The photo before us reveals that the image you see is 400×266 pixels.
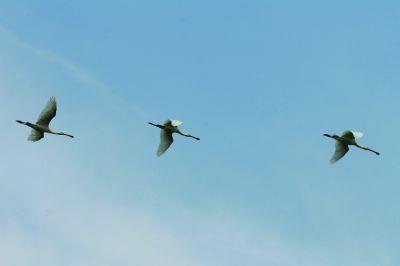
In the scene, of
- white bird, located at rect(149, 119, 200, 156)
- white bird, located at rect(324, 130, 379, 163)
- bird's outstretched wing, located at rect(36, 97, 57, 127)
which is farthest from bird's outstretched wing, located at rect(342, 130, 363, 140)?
bird's outstretched wing, located at rect(36, 97, 57, 127)

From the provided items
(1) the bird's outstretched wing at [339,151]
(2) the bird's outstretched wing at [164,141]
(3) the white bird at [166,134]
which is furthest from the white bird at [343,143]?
(2) the bird's outstretched wing at [164,141]

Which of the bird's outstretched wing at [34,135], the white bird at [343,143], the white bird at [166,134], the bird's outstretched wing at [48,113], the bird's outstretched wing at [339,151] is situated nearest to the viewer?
the bird's outstretched wing at [48,113]

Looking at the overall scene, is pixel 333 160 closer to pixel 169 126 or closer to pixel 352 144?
pixel 352 144

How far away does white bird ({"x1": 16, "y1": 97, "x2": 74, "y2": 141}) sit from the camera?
6752 inches

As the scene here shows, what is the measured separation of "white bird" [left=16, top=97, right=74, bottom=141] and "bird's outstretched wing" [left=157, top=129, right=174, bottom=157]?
1410cm

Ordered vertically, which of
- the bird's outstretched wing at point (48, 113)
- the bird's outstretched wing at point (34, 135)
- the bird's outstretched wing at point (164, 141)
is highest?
the bird's outstretched wing at point (164, 141)

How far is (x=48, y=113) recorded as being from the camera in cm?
17238

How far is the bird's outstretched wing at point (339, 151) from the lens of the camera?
17650 centimetres

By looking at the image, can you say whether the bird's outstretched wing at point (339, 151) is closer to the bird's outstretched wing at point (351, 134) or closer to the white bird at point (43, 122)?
the bird's outstretched wing at point (351, 134)

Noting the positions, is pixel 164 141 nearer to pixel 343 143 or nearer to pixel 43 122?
pixel 43 122

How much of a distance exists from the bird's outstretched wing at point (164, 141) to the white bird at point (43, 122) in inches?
555

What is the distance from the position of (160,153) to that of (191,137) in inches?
261

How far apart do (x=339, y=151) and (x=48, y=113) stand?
34364 mm

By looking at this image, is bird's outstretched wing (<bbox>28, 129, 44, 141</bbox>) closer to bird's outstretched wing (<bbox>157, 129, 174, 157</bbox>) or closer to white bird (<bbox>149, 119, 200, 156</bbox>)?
white bird (<bbox>149, 119, 200, 156</bbox>)
